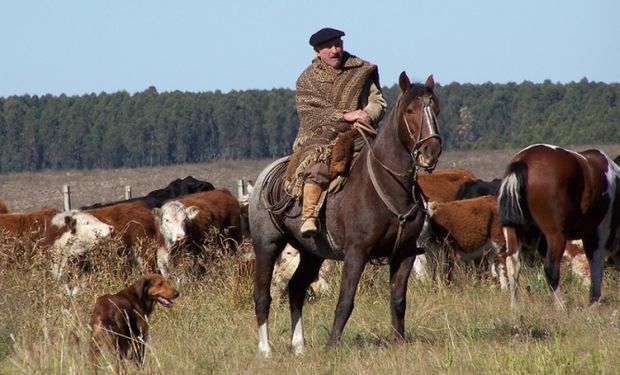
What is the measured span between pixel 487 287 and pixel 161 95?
122137mm

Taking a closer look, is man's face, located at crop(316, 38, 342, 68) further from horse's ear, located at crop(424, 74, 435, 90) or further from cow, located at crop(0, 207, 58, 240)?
cow, located at crop(0, 207, 58, 240)

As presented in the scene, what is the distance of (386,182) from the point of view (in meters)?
10.2


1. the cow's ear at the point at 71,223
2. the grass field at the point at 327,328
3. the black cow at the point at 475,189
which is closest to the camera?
the grass field at the point at 327,328

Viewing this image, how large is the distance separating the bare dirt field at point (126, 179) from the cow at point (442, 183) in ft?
133

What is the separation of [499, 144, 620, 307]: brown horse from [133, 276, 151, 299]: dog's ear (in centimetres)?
430

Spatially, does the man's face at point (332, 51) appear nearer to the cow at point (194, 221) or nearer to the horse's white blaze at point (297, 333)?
the horse's white blaze at point (297, 333)

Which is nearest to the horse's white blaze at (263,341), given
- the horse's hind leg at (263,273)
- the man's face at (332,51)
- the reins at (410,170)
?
the horse's hind leg at (263,273)

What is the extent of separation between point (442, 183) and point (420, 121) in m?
12.1

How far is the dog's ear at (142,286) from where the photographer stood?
427 inches

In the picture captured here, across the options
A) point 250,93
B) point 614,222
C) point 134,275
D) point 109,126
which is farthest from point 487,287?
point 250,93

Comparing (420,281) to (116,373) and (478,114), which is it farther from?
(478,114)

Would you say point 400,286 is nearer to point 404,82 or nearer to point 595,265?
point 404,82

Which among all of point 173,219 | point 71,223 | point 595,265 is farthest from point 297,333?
point 173,219

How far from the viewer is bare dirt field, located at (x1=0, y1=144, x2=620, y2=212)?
68625 millimetres
